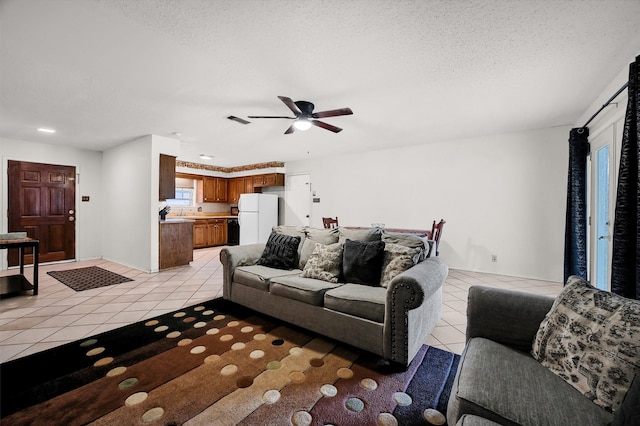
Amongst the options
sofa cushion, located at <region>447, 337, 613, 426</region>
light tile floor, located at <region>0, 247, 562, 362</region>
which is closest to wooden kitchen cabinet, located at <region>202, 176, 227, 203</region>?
light tile floor, located at <region>0, 247, 562, 362</region>

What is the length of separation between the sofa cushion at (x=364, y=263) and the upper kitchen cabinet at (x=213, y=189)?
253 inches

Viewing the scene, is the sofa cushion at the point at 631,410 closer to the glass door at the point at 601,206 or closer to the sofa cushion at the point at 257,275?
the sofa cushion at the point at 257,275

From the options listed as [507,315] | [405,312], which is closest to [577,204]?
[507,315]

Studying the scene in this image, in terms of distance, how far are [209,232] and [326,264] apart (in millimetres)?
5825

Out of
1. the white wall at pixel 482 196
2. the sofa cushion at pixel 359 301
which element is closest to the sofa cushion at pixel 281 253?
the sofa cushion at pixel 359 301

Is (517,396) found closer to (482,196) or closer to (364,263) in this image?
(364,263)

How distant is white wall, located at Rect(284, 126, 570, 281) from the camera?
411cm

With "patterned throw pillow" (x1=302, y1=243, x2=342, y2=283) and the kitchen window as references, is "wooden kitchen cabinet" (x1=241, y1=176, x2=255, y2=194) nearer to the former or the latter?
the kitchen window

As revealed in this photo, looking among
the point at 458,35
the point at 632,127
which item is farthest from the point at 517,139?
the point at 458,35

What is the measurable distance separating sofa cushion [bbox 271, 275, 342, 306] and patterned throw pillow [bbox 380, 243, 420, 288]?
17.5 inches

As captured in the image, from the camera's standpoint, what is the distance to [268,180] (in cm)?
728

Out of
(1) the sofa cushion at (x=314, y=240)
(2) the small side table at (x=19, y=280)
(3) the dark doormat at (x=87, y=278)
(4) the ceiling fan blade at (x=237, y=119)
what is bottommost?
(3) the dark doormat at (x=87, y=278)

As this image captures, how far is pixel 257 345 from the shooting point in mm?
2143

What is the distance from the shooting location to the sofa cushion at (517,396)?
2.95ft
